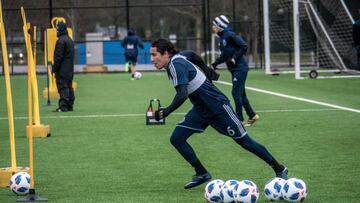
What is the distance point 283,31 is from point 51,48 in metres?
19.6

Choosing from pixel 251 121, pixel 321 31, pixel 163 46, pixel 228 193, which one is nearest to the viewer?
pixel 228 193

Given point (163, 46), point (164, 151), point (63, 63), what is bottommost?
point (164, 151)

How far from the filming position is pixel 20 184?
10.2m

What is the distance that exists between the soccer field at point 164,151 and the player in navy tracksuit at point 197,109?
0.36 m

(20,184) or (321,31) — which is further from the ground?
(321,31)

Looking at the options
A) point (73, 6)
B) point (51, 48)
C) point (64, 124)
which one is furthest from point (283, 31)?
point (64, 124)

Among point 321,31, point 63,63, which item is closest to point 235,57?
point 63,63

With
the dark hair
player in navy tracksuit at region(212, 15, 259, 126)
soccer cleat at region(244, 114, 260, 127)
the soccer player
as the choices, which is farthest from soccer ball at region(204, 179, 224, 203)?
the soccer player

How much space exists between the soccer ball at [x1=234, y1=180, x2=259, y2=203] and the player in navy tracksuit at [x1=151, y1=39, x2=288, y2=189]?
148 cm

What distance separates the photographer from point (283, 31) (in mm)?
43156

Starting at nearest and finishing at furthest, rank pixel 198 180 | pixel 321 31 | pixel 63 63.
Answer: pixel 198 180 < pixel 63 63 < pixel 321 31

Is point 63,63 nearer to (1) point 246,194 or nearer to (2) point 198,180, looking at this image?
(2) point 198,180

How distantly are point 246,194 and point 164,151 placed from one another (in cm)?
532

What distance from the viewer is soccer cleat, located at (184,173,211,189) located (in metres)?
10.6
